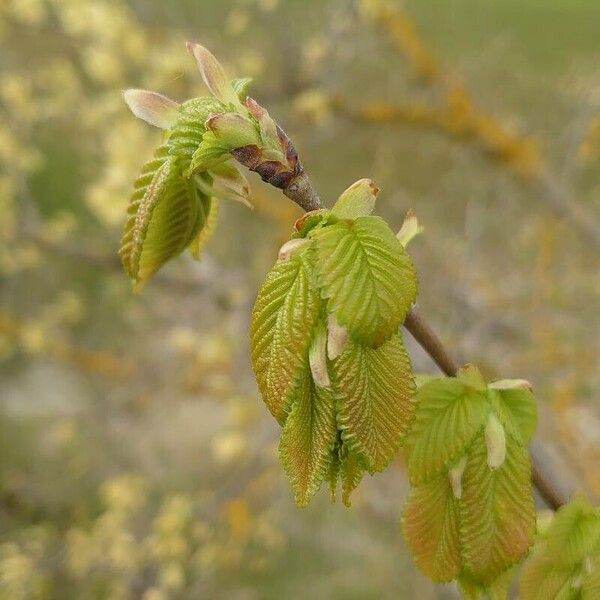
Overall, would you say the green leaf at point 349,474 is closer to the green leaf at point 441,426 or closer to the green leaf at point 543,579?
the green leaf at point 441,426

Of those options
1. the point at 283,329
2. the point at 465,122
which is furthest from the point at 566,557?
the point at 465,122

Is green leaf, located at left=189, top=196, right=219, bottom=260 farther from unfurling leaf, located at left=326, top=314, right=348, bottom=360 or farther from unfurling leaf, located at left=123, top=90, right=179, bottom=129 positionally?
unfurling leaf, located at left=326, top=314, right=348, bottom=360

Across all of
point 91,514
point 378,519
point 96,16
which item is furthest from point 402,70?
point 91,514

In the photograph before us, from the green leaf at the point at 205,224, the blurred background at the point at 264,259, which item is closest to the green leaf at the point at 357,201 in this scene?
the green leaf at the point at 205,224

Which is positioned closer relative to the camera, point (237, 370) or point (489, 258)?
point (237, 370)

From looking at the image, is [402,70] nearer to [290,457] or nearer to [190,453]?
[190,453]
